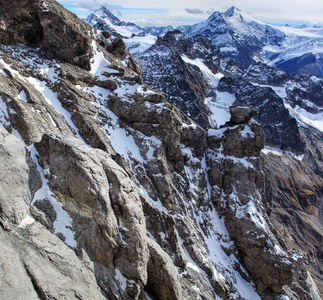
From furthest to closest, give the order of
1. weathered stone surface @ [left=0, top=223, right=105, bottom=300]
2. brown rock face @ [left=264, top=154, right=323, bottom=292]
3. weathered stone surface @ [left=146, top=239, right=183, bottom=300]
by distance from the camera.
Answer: brown rock face @ [left=264, top=154, right=323, bottom=292], weathered stone surface @ [left=146, top=239, right=183, bottom=300], weathered stone surface @ [left=0, top=223, right=105, bottom=300]

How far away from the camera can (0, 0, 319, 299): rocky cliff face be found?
42.5ft

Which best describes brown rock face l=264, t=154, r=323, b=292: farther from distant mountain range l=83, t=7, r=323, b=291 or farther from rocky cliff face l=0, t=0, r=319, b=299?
rocky cliff face l=0, t=0, r=319, b=299

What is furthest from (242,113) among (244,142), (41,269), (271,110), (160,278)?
(271,110)

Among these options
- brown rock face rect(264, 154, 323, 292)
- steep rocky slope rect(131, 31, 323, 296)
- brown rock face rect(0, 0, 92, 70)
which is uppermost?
brown rock face rect(0, 0, 92, 70)

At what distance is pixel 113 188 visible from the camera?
53.2 ft

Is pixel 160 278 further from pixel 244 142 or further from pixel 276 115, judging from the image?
pixel 276 115

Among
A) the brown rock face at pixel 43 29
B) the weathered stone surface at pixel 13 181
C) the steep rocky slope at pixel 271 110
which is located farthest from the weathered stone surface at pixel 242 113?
the steep rocky slope at pixel 271 110

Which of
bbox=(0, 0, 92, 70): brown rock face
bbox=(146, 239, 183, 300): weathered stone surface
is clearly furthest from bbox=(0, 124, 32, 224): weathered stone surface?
bbox=(0, 0, 92, 70): brown rock face

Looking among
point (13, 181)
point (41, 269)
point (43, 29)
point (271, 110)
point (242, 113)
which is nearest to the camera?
point (41, 269)

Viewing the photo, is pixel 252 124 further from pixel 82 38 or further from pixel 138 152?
pixel 82 38

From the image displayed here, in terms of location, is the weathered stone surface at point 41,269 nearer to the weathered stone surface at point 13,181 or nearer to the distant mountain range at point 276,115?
the weathered stone surface at point 13,181

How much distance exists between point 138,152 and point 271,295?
90.7 ft

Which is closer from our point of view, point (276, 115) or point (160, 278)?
point (160, 278)

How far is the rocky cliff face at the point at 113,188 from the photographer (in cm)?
1295
